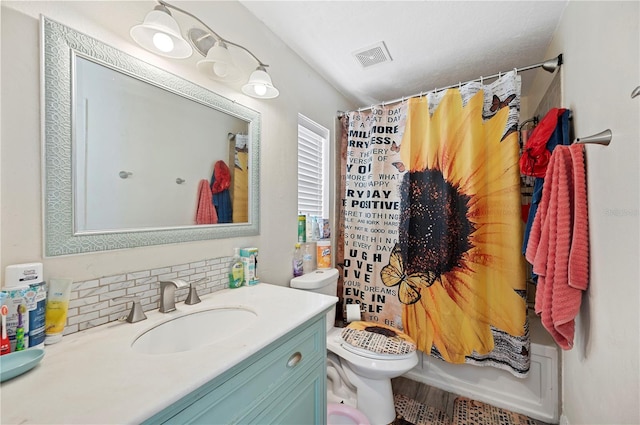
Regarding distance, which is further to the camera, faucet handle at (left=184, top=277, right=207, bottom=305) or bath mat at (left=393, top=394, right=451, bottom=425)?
bath mat at (left=393, top=394, right=451, bottom=425)

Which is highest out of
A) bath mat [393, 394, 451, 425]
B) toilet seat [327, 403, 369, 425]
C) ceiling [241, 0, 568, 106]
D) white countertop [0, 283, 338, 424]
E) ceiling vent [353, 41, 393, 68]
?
ceiling [241, 0, 568, 106]

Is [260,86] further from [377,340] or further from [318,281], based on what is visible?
[377,340]

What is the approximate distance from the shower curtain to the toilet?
1.16ft

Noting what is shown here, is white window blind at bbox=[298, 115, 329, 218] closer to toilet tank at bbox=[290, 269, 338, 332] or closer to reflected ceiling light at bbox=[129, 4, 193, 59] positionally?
toilet tank at bbox=[290, 269, 338, 332]

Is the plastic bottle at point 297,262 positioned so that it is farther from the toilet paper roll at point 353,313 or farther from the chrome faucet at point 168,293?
the chrome faucet at point 168,293

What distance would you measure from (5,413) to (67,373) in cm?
13

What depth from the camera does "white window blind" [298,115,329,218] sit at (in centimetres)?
182

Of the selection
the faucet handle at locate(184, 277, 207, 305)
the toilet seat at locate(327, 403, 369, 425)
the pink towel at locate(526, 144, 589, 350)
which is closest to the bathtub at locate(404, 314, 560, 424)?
the pink towel at locate(526, 144, 589, 350)

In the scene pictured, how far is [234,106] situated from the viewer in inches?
49.8

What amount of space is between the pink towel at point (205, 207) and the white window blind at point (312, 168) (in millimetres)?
712

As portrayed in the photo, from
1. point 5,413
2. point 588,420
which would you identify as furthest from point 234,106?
point 588,420

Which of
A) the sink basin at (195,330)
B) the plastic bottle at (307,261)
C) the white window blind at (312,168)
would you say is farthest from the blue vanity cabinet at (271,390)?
the white window blind at (312,168)

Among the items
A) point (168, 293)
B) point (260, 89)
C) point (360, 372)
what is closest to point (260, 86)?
point (260, 89)

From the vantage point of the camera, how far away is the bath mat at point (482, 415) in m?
1.47
